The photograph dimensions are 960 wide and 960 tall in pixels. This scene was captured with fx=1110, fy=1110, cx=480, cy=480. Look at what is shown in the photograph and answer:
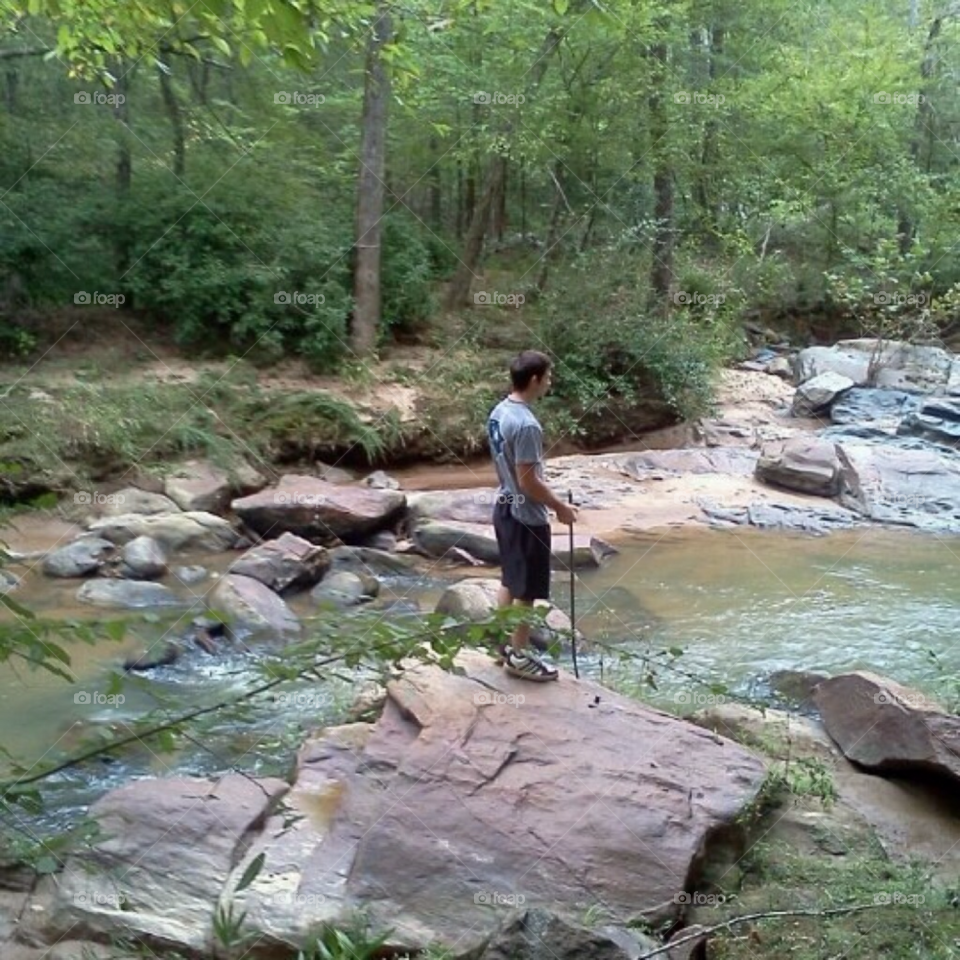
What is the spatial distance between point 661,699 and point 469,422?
7.31m

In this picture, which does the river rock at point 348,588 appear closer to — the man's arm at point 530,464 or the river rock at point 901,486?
the man's arm at point 530,464

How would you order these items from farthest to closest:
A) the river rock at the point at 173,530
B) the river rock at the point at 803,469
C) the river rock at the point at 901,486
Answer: the river rock at the point at 803,469
the river rock at the point at 901,486
the river rock at the point at 173,530

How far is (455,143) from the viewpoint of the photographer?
15164 mm

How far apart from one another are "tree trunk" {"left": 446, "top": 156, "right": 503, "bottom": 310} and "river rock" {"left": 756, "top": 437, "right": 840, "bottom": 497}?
5.17m

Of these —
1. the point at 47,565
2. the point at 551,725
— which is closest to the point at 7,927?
the point at 551,725

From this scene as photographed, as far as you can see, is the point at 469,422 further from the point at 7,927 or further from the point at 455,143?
the point at 7,927

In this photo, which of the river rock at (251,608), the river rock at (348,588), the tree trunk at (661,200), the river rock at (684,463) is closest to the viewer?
the river rock at (251,608)

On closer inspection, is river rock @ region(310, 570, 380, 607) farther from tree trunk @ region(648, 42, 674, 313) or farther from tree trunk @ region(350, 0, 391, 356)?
tree trunk @ region(648, 42, 674, 313)

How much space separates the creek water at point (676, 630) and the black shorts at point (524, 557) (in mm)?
724

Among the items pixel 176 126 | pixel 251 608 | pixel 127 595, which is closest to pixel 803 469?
pixel 251 608

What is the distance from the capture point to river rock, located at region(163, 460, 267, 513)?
998 centimetres

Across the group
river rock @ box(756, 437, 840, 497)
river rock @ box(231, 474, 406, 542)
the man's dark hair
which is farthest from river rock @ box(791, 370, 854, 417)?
the man's dark hair

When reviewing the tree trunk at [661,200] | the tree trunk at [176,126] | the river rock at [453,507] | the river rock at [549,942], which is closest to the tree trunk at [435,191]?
the tree trunk at [661,200]

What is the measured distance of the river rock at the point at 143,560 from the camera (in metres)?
8.09
